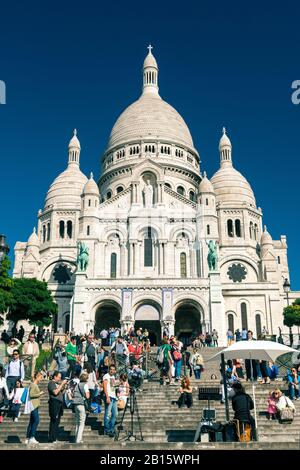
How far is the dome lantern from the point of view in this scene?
7525 cm

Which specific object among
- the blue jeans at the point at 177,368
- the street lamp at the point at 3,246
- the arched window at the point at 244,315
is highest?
the arched window at the point at 244,315

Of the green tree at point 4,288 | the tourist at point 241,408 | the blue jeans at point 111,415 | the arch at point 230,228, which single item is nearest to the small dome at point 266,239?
the arch at point 230,228

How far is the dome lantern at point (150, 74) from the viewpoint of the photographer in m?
75.2

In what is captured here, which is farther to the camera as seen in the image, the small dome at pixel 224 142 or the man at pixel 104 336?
the small dome at pixel 224 142

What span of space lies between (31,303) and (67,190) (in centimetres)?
2077

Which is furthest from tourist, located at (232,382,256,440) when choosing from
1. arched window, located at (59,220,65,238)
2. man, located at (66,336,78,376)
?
arched window, located at (59,220,65,238)

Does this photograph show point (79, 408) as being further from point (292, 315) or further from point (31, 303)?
point (292, 315)

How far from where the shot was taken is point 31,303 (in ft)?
136

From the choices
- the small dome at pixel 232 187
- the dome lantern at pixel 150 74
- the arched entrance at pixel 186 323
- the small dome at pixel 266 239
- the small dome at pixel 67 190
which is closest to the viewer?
the arched entrance at pixel 186 323

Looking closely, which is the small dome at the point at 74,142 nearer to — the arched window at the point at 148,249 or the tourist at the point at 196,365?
the arched window at the point at 148,249

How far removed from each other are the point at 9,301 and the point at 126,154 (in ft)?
104

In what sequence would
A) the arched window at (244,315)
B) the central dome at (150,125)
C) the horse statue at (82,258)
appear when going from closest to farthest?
1. the horse statue at (82,258)
2. the arched window at (244,315)
3. the central dome at (150,125)

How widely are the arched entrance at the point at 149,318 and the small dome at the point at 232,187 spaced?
64.2ft

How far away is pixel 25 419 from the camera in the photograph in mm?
15539
